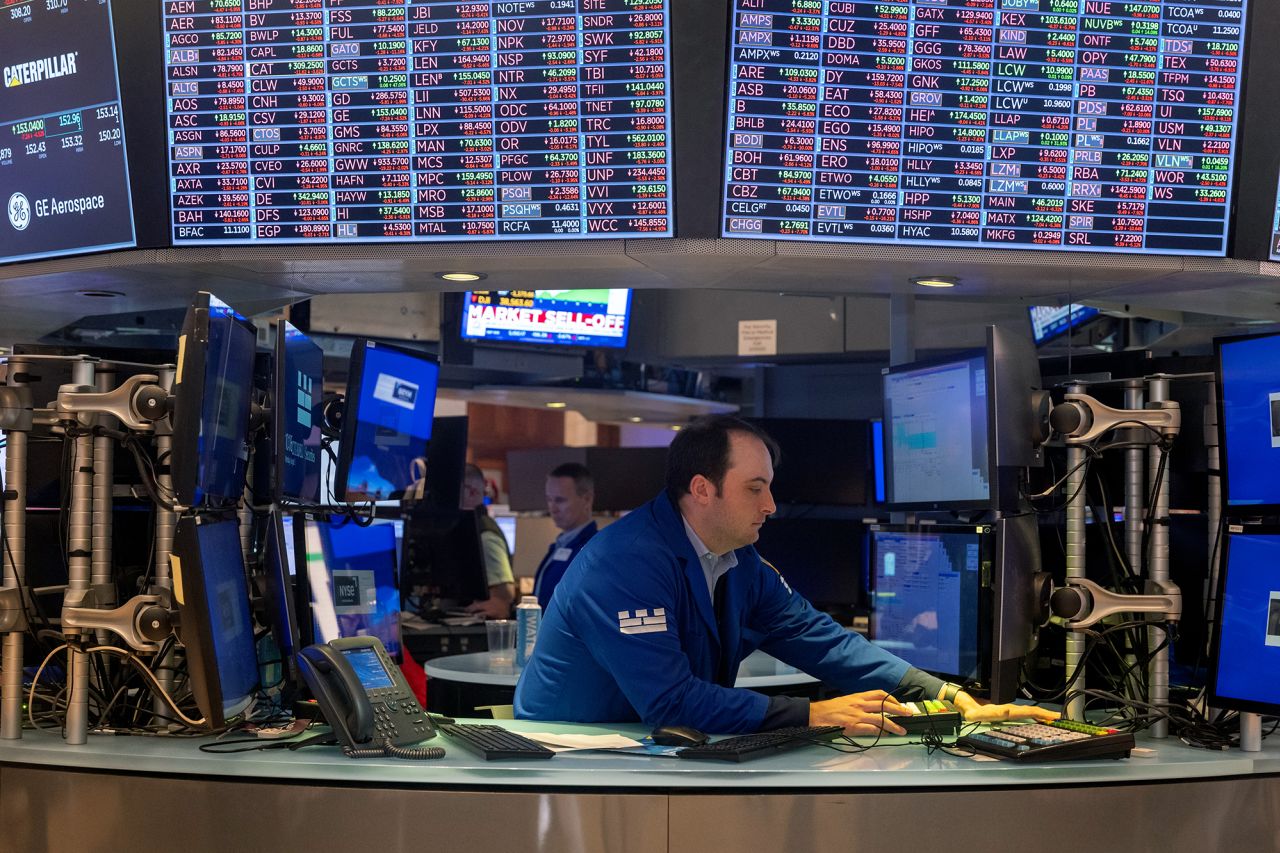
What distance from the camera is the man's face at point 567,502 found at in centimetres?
588

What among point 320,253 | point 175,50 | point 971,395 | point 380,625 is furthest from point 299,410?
point 971,395

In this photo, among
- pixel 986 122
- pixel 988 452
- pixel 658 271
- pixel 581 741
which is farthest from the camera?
pixel 658 271

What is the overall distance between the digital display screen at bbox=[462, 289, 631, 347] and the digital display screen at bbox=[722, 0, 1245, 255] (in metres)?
3.26

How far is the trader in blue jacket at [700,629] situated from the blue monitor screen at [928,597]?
0.13 metres

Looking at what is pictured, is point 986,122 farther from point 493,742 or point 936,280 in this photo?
point 493,742

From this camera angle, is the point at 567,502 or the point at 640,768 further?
the point at 567,502

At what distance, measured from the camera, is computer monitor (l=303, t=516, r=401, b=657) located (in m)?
2.92

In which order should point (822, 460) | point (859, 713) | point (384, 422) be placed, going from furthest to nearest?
point (822, 460), point (384, 422), point (859, 713)

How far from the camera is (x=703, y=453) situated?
2.81m

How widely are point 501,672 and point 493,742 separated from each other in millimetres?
1657

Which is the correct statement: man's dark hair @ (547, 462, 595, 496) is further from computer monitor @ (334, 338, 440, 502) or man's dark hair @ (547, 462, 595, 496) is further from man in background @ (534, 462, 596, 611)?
computer monitor @ (334, 338, 440, 502)

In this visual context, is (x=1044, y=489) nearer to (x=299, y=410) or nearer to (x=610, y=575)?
(x=610, y=575)

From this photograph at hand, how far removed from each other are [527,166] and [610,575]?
970 millimetres

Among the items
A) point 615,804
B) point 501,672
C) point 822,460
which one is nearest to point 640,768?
point 615,804
